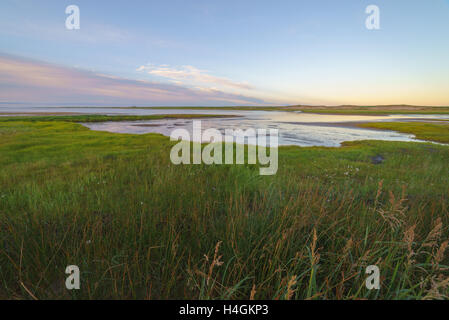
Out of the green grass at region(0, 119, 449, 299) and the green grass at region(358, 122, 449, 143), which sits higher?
the green grass at region(358, 122, 449, 143)

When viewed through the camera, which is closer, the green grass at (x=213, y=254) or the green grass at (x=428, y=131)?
the green grass at (x=213, y=254)

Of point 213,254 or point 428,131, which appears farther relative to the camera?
point 428,131

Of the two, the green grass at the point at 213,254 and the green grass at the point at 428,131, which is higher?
the green grass at the point at 428,131

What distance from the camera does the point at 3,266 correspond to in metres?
2.17

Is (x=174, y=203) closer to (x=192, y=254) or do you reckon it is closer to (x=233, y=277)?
(x=192, y=254)

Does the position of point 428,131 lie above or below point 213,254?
above

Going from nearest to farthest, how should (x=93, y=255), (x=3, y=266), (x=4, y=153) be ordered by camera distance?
1. (x=3, y=266)
2. (x=93, y=255)
3. (x=4, y=153)

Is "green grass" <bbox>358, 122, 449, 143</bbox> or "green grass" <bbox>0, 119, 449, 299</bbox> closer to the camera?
"green grass" <bbox>0, 119, 449, 299</bbox>
